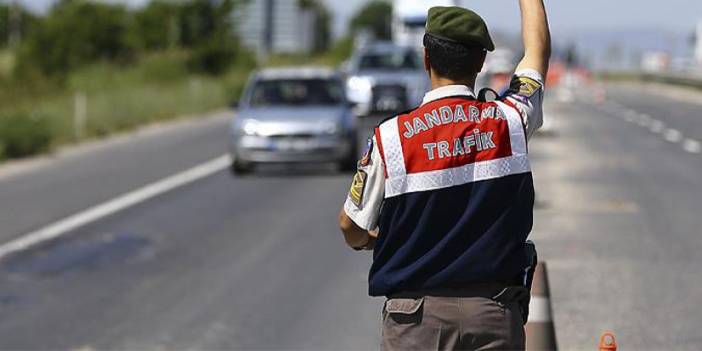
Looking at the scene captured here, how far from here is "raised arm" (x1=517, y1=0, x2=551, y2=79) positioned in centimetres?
448

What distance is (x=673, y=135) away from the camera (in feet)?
103

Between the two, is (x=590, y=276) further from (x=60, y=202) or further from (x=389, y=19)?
(x=389, y=19)

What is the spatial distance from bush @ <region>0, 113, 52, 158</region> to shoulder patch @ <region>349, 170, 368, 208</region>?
21.7 meters

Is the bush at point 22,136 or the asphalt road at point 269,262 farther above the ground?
the asphalt road at point 269,262

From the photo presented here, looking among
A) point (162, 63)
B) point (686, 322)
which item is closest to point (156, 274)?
point (686, 322)

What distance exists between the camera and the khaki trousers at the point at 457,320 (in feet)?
13.6

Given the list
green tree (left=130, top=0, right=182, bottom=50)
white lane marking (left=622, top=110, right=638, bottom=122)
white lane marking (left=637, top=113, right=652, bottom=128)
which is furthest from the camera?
green tree (left=130, top=0, right=182, bottom=50)

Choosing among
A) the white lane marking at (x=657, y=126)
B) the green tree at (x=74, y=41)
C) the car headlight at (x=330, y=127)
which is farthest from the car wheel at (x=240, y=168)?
the green tree at (x=74, y=41)

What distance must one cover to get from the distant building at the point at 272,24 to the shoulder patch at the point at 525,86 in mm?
58169

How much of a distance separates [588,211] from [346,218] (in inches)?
500

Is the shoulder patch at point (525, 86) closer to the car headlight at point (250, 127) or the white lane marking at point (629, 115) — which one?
the car headlight at point (250, 127)

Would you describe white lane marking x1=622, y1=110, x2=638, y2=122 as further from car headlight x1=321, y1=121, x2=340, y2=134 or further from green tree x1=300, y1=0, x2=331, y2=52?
green tree x1=300, y1=0, x2=331, y2=52

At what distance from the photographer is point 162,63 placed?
56.0 m

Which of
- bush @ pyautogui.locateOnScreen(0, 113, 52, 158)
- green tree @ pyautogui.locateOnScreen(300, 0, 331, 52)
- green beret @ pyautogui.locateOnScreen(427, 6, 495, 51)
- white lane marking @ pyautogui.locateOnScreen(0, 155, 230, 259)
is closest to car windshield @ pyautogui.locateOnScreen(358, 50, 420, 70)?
bush @ pyautogui.locateOnScreen(0, 113, 52, 158)
